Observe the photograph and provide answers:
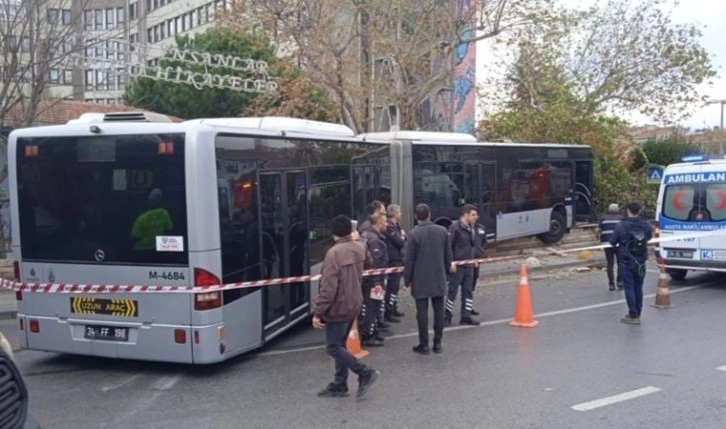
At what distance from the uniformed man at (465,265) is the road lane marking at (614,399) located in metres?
3.87

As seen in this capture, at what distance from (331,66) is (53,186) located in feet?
45.2

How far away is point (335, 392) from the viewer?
25.5 feet

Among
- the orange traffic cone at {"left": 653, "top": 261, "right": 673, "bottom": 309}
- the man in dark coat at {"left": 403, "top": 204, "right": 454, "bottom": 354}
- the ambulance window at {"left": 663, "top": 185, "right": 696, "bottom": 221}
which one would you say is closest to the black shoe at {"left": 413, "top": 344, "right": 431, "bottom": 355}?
the man in dark coat at {"left": 403, "top": 204, "right": 454, "bottom": 354}

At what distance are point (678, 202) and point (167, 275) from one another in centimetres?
1147

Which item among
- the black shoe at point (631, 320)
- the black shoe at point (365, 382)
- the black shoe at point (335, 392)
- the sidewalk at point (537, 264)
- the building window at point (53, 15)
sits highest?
the building window at point (53, 15)

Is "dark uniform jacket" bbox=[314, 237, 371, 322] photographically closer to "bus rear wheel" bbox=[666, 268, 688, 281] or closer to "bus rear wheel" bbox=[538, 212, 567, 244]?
"bus rear wheel" bbox=[666, 268, 688, 281]

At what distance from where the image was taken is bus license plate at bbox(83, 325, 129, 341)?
8.59 m

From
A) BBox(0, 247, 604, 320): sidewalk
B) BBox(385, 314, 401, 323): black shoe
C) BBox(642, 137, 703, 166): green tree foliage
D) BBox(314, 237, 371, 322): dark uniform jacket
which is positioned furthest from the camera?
BBox(642, 137, 703, 166): green tree foliage

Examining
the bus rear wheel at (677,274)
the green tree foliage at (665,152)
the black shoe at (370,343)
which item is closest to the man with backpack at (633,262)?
the black shoe at (370,343)

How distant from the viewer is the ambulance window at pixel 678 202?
15875mm

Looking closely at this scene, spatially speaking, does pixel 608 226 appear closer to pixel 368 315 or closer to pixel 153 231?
pixel 368 315

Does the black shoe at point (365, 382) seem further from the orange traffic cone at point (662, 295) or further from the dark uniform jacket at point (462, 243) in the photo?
the orange traffic cone at point (662, 295)

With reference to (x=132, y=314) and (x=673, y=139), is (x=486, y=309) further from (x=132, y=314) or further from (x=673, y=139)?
(x=673, y=139)

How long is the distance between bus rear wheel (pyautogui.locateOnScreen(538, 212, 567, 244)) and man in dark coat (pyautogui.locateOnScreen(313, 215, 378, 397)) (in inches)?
662
